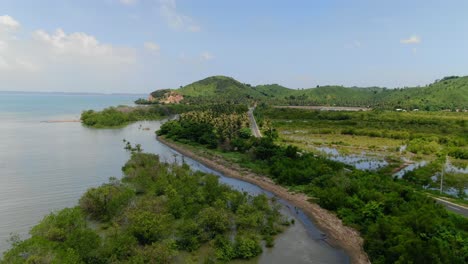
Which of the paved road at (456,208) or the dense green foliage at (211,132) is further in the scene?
the dense green foliage at (211,132)

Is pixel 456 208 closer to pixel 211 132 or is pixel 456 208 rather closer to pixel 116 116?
pixel 211 132

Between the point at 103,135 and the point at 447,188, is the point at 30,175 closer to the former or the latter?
the point at 103,135

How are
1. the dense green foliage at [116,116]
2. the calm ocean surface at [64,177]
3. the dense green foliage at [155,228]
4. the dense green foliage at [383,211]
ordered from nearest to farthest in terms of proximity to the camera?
the dense green foliage at [383,211] → the dense green foliage at [155,228] → the calm ocean surface at [64,177] → the dense green foliage at [116,116]

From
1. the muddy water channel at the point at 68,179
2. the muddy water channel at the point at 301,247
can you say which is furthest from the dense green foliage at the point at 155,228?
the muddy water channel at the point at 68,179

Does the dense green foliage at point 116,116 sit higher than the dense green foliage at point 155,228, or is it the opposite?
the dense green foliage at point 116,116

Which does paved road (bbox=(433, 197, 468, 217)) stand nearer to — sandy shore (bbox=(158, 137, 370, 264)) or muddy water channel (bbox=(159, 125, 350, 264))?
sandy shore (bbox=(158, 137, 370, 264))

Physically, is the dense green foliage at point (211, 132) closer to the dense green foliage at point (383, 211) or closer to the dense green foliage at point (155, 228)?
the dense green foliage at point (383, 211)

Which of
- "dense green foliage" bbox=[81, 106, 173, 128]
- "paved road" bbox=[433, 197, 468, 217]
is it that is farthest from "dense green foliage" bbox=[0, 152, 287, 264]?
"dense green foliage" bbox=[81, 106, 173, 128]
